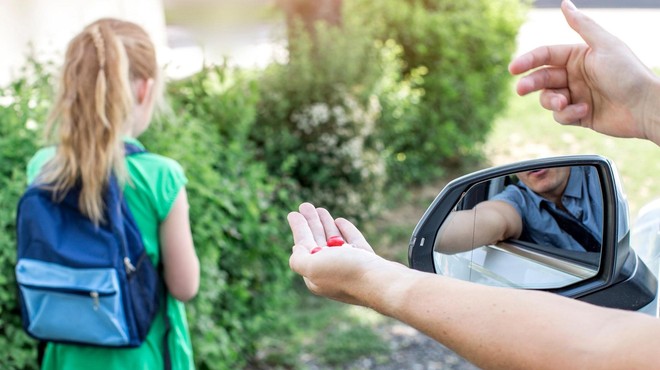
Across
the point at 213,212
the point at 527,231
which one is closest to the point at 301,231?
the point at 527,231

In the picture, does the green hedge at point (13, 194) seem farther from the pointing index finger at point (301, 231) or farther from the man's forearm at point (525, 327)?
the man's forearm at point (525, 327)

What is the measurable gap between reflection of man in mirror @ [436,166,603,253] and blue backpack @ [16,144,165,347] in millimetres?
1285

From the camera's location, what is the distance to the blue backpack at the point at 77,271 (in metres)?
2.39

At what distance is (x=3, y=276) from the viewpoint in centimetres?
280

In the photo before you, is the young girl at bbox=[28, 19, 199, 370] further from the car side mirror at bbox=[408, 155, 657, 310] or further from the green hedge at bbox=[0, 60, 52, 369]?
the car side mirror at bbox=[408, 155, 657, 310]

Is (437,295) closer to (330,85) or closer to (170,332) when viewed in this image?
(170,332)

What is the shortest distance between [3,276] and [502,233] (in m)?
1.93

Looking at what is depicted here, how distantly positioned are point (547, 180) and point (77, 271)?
1441 millimetres

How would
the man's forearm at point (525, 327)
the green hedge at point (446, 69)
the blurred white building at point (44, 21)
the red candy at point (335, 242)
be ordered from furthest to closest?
the green hedge at point (446, 69), the blurred white building at point (44, 21), the red candy at point (335, 242), the man's forearm at point (525, 327)

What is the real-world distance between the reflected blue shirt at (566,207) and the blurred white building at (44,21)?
3503 mm

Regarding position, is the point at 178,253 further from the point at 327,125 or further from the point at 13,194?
the point at 327,125

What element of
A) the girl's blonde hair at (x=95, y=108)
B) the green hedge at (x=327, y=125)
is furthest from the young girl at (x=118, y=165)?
the green hedge at (x=327, y=125)

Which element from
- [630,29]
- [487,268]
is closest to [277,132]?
[487,268]

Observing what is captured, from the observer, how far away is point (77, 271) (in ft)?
7.84
